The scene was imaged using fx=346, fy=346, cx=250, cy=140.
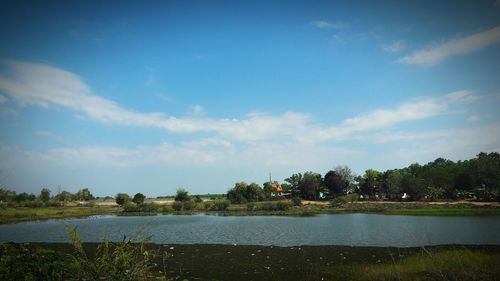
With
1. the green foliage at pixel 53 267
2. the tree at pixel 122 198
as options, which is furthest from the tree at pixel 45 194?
the green foliage at pixel 53 267

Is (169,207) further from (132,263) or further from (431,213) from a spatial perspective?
(132,263)

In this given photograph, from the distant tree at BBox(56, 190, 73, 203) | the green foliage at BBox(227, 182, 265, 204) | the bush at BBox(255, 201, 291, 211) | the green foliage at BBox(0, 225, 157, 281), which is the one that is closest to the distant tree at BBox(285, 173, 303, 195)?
the green foliage at BBox(227, 182, 265, 204)

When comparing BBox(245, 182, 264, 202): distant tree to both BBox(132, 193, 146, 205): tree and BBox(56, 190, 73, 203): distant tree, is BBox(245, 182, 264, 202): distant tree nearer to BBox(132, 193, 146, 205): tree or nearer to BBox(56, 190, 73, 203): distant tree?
BBox(132, 193, 146, 205): tree

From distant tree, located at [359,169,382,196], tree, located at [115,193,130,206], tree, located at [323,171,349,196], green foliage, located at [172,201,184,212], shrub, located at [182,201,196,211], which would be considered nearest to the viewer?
green foliage, located at [172,201,184,212]

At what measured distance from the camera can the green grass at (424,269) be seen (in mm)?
21130

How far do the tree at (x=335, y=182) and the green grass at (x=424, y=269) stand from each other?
379 feet

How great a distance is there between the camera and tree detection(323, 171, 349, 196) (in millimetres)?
140250

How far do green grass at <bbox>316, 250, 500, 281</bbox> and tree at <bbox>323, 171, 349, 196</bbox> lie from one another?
115 m

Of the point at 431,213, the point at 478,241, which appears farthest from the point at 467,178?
the point at 478,241

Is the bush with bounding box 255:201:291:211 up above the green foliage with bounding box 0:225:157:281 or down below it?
below

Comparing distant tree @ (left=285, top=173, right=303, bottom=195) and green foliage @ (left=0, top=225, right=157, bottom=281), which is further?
distant tree @ (left=285, top=173, right=303, bottom=195)

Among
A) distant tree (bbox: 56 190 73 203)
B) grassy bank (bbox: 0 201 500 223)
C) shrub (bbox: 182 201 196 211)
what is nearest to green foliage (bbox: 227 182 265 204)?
grassy bank (bbox: 0 201 500 223)

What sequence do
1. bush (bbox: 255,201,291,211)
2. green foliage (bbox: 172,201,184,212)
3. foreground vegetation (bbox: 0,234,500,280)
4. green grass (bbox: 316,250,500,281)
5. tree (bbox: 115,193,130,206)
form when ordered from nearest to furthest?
foreground vegetation (bbox: 0,234,500,280)
green grass (bbox: 316,250,500,281)
bush (bbox: 255,201,291,211)
green foliage (bbox: 172,201,184,212)
tree (bbox: 115,193,130,206)

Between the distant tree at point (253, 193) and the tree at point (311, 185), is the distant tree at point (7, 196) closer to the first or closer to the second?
the distant tree at point (253, 193)
